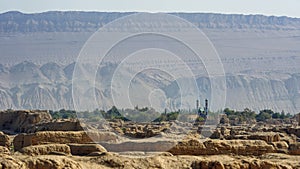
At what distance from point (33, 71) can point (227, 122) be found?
10799 centimetres

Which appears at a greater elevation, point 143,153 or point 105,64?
point 105,64

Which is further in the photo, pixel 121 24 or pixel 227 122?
pixel 121 24

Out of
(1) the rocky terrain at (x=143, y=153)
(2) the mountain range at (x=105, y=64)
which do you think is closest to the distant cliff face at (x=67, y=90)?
(2) the mountain range at (x=105, y=64)

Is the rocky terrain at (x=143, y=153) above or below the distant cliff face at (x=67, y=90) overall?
below

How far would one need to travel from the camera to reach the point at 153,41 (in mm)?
126812

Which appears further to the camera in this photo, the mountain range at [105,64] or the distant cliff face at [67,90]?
the mountain range at [105,64]

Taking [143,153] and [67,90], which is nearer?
[143,153]

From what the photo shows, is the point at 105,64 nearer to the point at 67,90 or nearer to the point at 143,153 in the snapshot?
the point at 67,90

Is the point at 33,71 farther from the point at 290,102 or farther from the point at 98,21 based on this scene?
the point at 290,102

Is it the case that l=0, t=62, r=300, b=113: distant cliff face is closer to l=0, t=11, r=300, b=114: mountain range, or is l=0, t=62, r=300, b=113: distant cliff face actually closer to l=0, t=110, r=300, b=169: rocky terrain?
l=0, t=11, r=300, b=114: mountain range

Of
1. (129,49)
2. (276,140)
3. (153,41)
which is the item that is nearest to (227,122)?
(276,140)

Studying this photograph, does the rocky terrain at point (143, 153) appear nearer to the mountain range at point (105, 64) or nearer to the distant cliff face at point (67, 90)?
the mountain range at point (105, 64)

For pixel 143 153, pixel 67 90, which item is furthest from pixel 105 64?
pixel 143 153

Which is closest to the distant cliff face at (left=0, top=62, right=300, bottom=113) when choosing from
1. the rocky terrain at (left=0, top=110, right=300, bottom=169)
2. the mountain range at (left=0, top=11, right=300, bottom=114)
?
the mountain range at (left=0, top=11, right=300, bottom=114)
